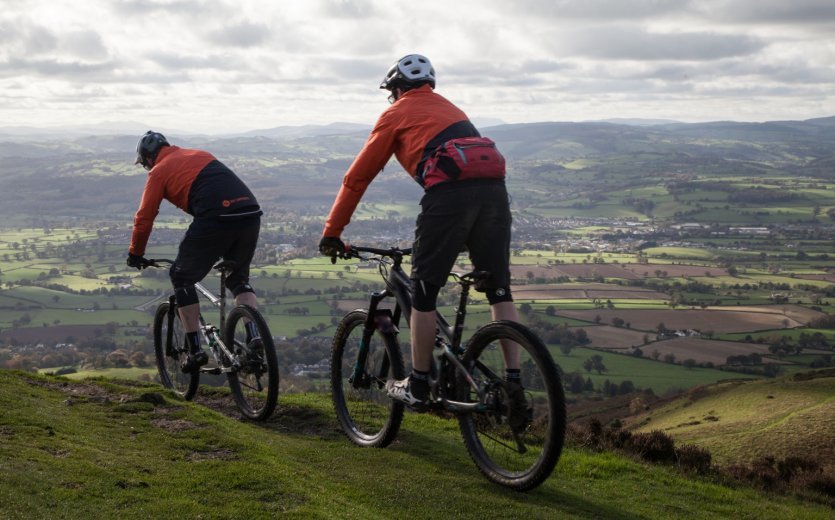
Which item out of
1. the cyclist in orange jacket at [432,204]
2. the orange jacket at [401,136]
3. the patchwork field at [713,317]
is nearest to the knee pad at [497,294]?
the cyclist in orange jacket at [432,204]

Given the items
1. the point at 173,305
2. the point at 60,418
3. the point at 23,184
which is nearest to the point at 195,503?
the point at 60,418

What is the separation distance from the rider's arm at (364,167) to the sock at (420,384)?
5.05ft

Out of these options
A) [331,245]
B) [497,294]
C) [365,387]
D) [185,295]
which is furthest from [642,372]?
[331,245]

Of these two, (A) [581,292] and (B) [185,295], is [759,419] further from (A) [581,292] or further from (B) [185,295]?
(A) [581,292]

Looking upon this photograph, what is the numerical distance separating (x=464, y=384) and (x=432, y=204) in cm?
166

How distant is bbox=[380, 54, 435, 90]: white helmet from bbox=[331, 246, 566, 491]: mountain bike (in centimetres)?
162

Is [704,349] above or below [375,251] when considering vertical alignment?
below

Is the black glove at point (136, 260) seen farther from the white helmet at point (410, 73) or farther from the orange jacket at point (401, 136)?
the white helmet at point (410, 73)

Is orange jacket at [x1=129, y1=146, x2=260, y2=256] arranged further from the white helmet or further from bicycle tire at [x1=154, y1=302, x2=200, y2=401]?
the white helmet

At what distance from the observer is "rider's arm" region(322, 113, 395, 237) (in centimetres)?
671

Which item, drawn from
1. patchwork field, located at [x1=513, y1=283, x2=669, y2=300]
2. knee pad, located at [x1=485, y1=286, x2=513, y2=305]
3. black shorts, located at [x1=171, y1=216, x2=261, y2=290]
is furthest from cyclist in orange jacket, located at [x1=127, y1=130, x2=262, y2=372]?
patchwork field, located at [x1=513, y1=283, x2=669, y2=300]

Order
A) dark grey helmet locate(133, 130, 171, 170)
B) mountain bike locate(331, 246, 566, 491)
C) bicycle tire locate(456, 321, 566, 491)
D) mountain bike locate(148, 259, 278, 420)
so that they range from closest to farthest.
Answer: bicycle tire locate(456, 321, 566, 491) < mountain bike locate(331, 246, 566, 491) < mountain bike locate(148, 259, 278, 420) < dark grey helmet locate(133, 130, 171, 170)

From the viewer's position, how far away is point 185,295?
388 inches

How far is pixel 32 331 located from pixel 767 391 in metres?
53.5
